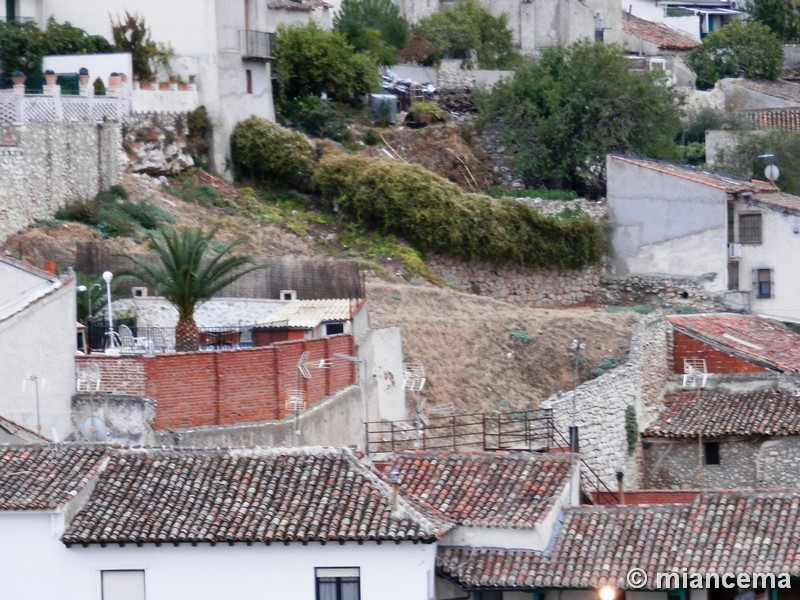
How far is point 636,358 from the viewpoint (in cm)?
5722

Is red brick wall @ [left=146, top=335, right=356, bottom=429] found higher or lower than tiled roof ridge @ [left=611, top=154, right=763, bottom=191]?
lower

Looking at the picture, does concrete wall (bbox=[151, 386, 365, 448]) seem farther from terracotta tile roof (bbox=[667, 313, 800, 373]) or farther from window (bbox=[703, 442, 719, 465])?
terracotta tile roof (bbox=[667, 313, 800, 373])

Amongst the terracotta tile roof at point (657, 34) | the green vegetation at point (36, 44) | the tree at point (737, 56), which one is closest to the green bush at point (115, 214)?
the green vegetation at point (36, 44)

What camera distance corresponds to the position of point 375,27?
83.4 metres

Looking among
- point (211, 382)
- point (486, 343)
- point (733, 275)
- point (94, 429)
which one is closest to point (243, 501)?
point (94, 429)

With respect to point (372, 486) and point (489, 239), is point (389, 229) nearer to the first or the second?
point (489, 239)

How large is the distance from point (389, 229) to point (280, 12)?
14.7 m

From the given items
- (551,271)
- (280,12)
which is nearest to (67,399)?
(551,271)

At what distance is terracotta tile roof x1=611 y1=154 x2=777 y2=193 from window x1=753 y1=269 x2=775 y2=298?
6.99 ft

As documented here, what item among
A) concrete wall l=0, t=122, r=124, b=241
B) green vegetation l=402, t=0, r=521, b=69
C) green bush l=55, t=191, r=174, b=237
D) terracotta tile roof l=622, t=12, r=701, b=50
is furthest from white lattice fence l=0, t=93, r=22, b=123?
terracotta tile roof l=622, t=12, r=701, b=50

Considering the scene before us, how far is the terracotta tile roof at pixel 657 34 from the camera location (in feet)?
310

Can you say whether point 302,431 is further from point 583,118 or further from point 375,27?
point 375,27

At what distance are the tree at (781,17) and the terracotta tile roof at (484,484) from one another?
59.0m

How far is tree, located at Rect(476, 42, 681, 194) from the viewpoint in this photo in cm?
7456
